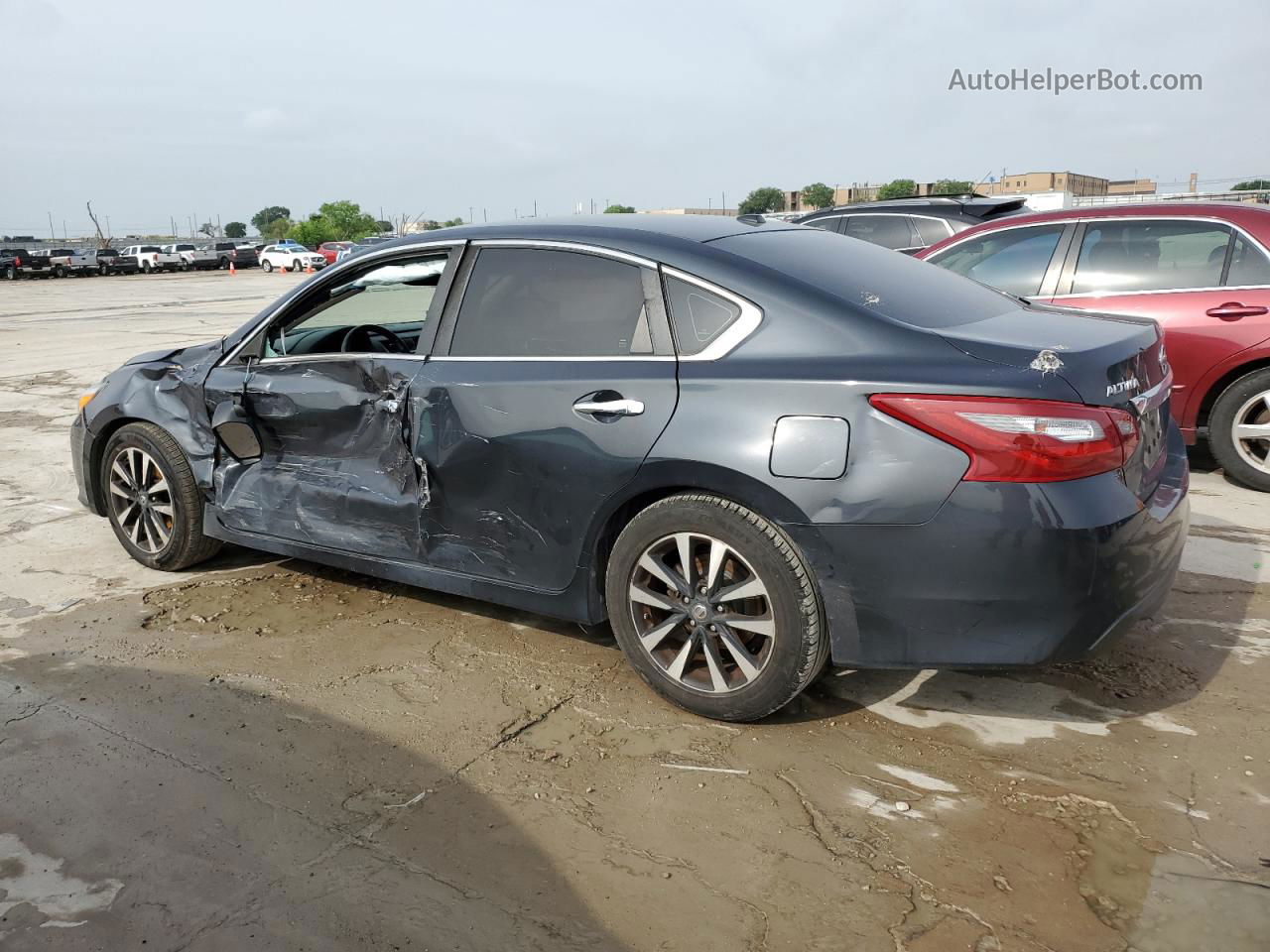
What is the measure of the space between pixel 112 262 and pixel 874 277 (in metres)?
58.1

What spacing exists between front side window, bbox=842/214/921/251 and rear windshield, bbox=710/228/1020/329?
7718mm

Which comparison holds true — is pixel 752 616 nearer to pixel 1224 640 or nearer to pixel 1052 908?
pixel 1052 908

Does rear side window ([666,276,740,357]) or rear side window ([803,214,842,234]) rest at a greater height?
rear side window ([803,214,842,234])

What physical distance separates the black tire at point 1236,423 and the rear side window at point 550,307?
4424 mm

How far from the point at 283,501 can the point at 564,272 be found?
1684 mm

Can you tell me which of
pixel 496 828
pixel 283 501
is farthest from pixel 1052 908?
pixel 283 501

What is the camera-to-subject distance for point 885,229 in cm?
1165

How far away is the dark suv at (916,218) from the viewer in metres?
11.4

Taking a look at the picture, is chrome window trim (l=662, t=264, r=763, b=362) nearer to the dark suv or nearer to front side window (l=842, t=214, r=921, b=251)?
the dark suv

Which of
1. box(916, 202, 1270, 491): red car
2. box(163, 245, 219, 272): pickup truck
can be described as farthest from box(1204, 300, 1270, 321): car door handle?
box(163, 245, 219, 272): pickup truck

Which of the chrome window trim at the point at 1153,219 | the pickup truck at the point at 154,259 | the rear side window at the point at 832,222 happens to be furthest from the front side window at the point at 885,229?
the pickup truck at the point at 154,259

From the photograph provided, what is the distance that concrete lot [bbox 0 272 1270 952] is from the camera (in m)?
2.56

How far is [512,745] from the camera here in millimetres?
3438

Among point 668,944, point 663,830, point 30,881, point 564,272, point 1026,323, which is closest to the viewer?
point 668,944
